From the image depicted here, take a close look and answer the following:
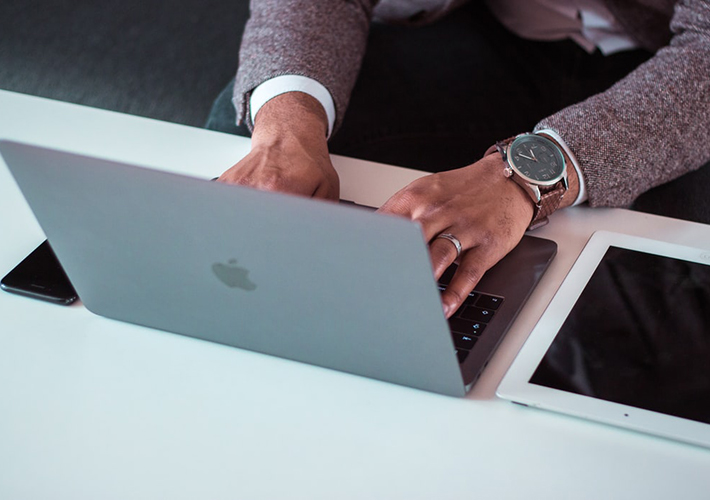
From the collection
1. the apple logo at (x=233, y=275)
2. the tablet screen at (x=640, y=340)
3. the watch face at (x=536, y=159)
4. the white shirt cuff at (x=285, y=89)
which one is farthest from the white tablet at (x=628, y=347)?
the white shirt cuff at (x=285, y=89)

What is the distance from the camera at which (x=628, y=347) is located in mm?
643

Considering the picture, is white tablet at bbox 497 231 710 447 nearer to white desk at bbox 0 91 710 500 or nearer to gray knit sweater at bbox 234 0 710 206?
white desk at bbox 0 91 710 500

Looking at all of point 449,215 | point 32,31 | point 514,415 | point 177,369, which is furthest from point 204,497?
point 32,31

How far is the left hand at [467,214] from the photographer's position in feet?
2.38

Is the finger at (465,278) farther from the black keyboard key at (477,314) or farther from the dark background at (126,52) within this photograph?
the dark background at (126,52)

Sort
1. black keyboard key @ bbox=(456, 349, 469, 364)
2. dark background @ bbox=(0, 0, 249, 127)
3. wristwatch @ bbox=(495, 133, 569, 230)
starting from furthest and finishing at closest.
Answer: dark background @ bbox=(0, 0, 249, 127) → wristwatch @ bbox=(495, 133, 569, 230) → black keyboard key @ bbox=(456, 349, 469, 364)

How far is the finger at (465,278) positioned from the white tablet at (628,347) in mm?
68

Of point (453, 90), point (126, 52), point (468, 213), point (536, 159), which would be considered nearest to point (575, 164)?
point (536, 159)

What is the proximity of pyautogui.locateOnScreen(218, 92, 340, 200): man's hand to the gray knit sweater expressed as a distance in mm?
Answer: 52

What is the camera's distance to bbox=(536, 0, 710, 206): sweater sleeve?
851mm

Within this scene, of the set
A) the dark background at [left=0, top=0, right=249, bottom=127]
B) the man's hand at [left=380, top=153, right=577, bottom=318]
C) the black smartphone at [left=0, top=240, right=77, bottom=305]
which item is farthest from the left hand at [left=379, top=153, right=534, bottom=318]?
the dark background at [left=0, top=0, right=249, bottom=127]

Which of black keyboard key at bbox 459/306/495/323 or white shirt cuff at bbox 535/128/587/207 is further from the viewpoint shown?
white shirt cuff at bbox 535/128/587/207

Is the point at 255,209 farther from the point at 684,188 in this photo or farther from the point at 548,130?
the point at 684,188

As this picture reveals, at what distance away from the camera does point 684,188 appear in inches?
42.1
